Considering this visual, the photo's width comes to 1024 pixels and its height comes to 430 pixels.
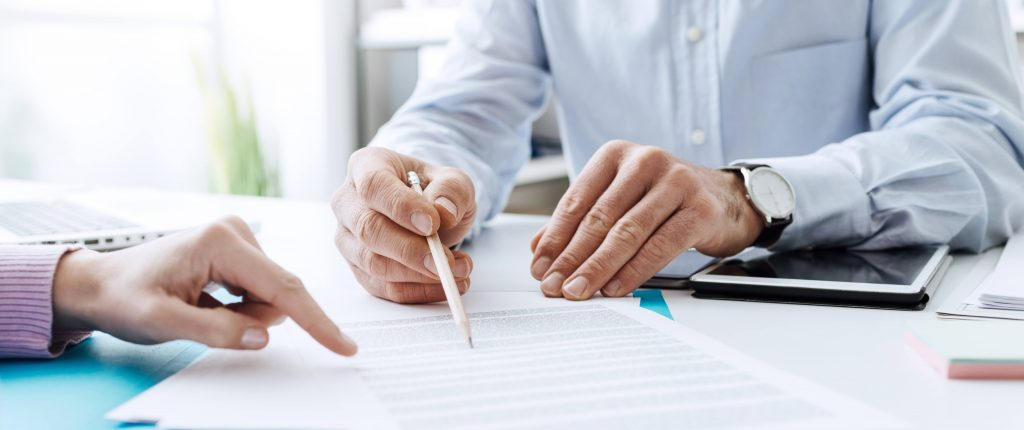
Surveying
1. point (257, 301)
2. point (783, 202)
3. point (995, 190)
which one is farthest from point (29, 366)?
point (995, 190)

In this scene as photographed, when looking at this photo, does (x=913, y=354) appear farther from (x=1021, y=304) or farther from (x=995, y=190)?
(x=995, y=190)

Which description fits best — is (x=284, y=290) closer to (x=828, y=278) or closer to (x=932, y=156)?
(x=828, y=278)

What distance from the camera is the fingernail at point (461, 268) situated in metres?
0.69

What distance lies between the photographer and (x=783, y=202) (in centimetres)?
82

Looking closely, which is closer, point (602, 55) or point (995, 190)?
point (995, 190)

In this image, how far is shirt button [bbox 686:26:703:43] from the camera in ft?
4.00

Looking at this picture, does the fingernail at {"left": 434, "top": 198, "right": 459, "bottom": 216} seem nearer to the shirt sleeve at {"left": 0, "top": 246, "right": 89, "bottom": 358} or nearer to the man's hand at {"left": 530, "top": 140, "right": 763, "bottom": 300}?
the man's hand at {"left": 530, "top": 140, "right": 763, "bottom": 300}

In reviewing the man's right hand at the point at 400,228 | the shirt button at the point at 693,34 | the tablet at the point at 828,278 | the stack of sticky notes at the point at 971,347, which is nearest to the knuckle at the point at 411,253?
the man's right hand at the point at 400,228

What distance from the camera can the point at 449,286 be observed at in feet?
2.02

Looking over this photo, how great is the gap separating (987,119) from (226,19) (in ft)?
7.30

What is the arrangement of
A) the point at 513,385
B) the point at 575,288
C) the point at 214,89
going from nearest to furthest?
the point at 513,385
the point at 575,288
the point at 214,89

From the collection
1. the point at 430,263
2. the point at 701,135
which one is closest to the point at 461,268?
the point at 430,263

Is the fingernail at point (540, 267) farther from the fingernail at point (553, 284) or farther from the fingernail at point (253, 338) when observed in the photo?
the fingernail at point (253, 338)

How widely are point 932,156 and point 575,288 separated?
44 centimetres
